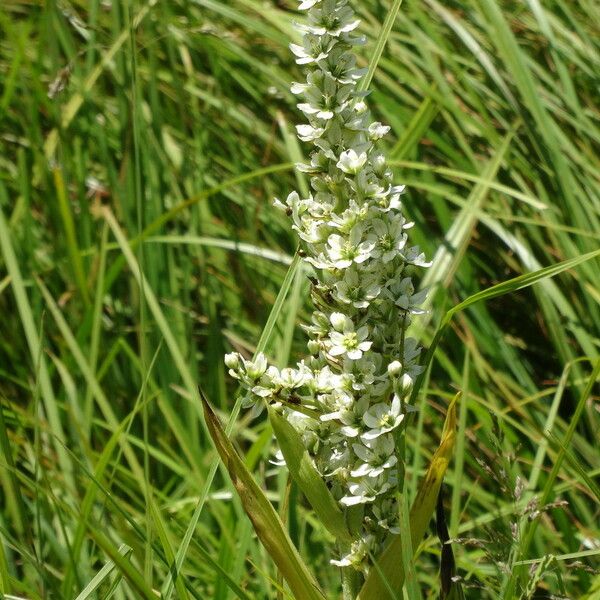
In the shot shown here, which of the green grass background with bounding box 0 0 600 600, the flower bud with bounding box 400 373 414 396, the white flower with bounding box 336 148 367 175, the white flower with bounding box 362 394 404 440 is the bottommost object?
the green grass background with bounding box 0 0 600 600

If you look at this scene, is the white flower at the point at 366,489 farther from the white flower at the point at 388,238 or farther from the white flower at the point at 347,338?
the white flower at the point at 388,238

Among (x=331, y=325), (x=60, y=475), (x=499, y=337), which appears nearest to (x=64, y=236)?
(x=60, y=475)

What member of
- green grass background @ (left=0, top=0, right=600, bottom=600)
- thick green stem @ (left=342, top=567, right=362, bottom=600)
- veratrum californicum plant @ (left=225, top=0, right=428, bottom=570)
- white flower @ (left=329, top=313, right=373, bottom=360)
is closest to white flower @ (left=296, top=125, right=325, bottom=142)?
veratrum californicum plant @ (left=225, top=0, right=428, bottom=570)

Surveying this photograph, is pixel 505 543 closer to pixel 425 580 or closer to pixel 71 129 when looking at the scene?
pixel 425 580

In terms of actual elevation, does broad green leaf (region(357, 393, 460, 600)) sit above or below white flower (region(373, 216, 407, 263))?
below

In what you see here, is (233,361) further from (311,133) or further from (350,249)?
(311,133)

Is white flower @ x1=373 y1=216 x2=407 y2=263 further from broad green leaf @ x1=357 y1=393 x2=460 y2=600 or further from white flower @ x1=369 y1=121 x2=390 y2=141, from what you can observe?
broad green leaf @ x1=357 y1=393 x2=460 y2=600

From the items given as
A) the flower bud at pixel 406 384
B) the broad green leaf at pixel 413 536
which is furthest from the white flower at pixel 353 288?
the broad green leaf at pixel 413 536
